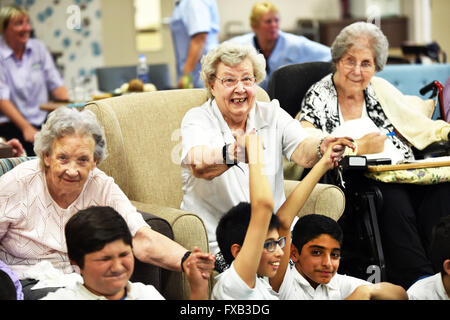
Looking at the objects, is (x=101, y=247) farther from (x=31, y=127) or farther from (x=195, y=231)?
(x=31, y=127)

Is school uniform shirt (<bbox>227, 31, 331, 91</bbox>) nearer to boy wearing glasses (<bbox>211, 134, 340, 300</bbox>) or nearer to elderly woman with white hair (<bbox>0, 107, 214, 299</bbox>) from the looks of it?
elderly woman with white hair (<bbox>0, 107, 214, 299</bbox>)

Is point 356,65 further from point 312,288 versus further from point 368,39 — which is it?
point 312,288

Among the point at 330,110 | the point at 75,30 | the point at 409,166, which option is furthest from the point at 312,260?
the point at 75,30

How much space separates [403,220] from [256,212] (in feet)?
3.91

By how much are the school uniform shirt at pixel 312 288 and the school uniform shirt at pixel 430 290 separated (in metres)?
0.14

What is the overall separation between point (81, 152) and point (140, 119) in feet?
2.27

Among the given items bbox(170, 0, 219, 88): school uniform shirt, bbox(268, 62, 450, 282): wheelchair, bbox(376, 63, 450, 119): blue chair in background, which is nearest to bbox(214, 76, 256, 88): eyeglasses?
bbox(268, 62, 450, 282): wheelchair

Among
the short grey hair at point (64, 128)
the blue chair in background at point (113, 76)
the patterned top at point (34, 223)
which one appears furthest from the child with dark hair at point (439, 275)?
the blue chair in background at point (113, 76)

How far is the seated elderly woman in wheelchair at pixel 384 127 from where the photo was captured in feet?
7.92

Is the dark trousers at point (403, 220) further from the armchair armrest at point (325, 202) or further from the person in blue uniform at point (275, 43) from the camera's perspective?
the person in blue uniform at point (275, 43)

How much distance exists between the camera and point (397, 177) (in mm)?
2365

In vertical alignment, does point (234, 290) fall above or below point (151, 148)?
below

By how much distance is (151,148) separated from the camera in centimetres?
238
